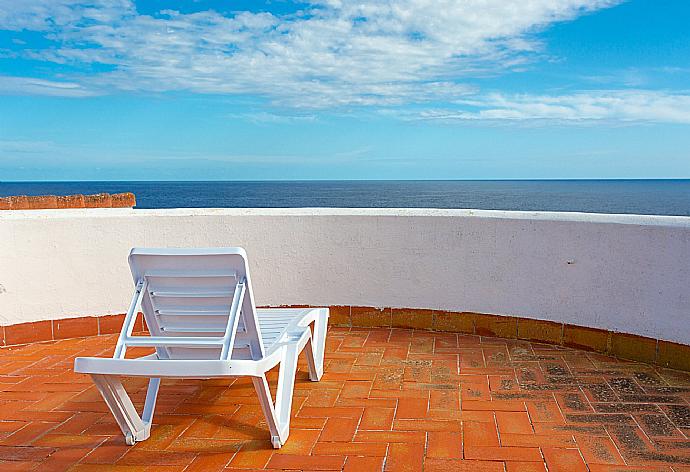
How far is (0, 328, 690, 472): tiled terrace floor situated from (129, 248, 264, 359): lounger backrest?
48cm

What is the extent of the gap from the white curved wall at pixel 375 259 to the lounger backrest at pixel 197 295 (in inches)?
76.8

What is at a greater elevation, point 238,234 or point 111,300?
point 238,234

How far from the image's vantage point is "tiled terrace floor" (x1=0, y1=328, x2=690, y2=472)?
290cm

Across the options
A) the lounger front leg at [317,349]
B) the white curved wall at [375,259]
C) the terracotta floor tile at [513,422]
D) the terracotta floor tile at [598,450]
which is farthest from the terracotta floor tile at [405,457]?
the white curved wall at [375,259]

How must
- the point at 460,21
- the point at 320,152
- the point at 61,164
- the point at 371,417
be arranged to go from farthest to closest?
the point at 320,152, the point at 61,164, the point at 460,21, the point at 371,417

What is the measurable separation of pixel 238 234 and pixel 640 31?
161ft

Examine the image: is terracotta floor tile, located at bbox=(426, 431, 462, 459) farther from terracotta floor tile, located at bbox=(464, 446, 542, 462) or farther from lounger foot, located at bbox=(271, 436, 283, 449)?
lounger foot, located at bbox=(271, 436, 283, 449)

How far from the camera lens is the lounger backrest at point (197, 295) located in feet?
9.46

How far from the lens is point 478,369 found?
4152 mm

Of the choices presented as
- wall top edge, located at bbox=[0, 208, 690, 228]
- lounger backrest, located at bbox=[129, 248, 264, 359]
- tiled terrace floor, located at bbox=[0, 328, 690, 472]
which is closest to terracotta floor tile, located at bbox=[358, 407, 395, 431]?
tiled terrace floor, located at bbox=[0, 328, 690, 472]

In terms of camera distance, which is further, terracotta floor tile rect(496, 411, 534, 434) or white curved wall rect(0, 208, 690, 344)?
white curved wall rect(0, 208, 690, 344)

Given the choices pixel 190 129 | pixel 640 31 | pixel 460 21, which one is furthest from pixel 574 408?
pixel 190 129

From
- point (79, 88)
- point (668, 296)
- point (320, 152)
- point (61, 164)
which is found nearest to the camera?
point (668, 296)

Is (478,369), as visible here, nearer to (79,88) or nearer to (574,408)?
(574,408)
